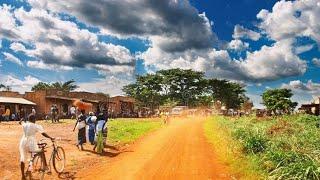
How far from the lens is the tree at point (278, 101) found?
235 ft

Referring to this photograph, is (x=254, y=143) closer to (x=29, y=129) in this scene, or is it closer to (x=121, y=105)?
(x=29, y=129)

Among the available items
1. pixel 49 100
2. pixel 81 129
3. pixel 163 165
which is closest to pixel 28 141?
pixel 163 165

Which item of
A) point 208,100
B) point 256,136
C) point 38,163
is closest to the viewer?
point 38,163

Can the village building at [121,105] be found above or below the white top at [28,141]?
above

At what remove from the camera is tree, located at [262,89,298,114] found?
71.6m

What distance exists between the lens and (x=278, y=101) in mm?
72750

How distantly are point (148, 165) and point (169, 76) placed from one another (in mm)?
77183

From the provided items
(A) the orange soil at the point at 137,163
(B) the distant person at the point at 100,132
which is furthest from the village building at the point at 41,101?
(B) the distant person at the point at 100,132

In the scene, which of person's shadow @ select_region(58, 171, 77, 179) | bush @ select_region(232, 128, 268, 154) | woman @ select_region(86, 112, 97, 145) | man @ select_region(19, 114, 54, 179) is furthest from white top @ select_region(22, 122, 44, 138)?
woman @ select_region(86, 112, 97, 145)

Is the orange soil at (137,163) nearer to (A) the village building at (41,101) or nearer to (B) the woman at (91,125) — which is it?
(B) the woman at (91,125)

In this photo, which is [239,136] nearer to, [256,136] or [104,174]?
[256,136]

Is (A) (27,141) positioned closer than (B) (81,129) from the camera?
A: Yes

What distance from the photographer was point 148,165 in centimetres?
1449

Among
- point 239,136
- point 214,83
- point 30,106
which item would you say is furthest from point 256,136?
point 214,83
